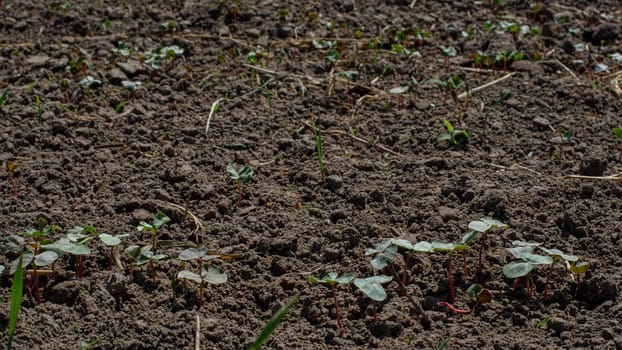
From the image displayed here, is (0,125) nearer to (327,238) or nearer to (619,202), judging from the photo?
(327,238)

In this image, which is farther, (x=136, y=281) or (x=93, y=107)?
(x=93, y=107)

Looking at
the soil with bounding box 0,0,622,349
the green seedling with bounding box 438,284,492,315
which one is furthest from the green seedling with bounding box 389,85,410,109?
the green seedling with bounding box 438,284,492,315

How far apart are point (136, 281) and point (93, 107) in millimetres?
1301

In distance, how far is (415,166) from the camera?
115 inches

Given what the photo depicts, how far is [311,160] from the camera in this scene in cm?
300

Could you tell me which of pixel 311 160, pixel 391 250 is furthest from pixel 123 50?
pixel 391 250

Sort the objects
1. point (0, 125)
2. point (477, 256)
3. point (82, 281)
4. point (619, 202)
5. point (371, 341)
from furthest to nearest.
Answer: point (0, 125)
point (619, 202)
point (477, 256)
point (82, 281)
point (371, 341)

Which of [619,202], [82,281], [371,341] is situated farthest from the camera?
[619,202]

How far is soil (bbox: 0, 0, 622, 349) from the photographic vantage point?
7.10 ft

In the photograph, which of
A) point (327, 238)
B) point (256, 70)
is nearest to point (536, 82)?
point (256, 70)

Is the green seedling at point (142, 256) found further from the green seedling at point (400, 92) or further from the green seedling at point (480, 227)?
the green seedling at point (400, 92)

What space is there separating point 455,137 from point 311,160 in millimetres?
601

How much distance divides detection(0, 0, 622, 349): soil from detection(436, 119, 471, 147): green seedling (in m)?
0.03

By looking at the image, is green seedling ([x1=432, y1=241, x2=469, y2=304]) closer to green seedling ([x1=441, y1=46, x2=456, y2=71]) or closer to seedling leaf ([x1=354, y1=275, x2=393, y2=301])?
seedling leaf ([x1=354, y1=275, x2=393, y2=301])
